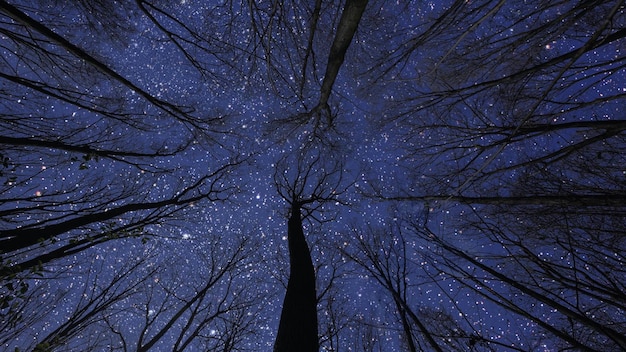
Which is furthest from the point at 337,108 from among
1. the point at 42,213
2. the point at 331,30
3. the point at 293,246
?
the point at 42,213

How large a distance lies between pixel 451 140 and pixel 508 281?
7.29 ft

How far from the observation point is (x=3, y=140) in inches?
126

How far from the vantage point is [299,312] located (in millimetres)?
3236

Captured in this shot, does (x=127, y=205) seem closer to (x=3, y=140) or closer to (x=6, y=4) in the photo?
(x=3, y=140)

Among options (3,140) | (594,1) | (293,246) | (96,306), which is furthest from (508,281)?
(96,306)

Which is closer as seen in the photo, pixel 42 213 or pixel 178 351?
pixel 42 213

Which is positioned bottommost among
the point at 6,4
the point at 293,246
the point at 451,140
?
the point at 293,246

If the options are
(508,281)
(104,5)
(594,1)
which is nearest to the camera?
(594,1)

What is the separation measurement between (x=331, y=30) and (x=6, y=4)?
412 centimetres

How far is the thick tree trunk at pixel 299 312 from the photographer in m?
2.87

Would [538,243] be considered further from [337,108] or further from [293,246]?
[337,108]

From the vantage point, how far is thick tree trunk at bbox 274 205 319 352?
2871 mm

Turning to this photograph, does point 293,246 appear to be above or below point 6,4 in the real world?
below

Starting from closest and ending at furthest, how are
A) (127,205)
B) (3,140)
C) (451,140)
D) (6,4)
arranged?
(6,4) → (3,140) → (451,140) → (127,205)
